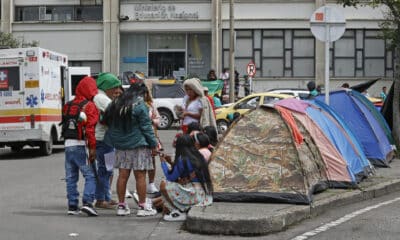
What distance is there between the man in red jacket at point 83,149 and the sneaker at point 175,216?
1.04 m

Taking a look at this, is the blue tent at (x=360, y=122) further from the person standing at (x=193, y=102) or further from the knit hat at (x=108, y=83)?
the knit hat at (x=108, y=83)

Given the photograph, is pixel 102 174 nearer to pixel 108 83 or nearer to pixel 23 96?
pixel 108 83

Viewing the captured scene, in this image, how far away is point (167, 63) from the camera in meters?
40.7

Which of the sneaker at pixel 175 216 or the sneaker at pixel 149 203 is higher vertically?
the sneaker at pixel 149 203

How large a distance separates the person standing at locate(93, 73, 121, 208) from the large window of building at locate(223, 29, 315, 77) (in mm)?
30188

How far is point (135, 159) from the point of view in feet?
28.3

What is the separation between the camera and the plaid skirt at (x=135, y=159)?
8602mm

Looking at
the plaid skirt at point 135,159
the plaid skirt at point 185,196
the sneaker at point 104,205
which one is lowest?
the sneaker at point 104,205

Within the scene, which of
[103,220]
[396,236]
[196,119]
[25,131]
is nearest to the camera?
[396,236]

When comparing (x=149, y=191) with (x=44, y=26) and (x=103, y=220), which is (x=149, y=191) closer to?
(x=103, y=220)

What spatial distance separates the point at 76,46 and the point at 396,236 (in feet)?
113

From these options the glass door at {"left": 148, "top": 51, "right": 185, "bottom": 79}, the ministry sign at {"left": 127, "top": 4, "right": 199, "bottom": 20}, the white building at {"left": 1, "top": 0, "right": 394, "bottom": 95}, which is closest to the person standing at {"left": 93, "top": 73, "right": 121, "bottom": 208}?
the white building at {"left": 1, "top": 0, "right": 394, "bottom": 95}

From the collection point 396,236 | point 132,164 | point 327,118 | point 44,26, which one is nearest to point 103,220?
point 132,164

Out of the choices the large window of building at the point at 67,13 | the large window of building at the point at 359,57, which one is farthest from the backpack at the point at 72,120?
the large window of building at the point at 67,13
